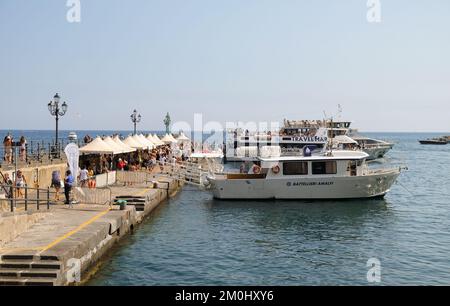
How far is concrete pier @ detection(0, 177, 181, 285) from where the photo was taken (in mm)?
12711

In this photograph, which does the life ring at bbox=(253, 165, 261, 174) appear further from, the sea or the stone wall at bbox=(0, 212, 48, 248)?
the stone wall at bbox=(0, 212, 48, 248)

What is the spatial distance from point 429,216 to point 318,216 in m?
7.01

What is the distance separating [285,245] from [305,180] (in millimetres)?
10974

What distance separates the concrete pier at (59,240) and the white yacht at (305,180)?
32.6ft

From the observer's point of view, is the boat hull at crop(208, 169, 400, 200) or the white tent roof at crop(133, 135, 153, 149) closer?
the boat hull at crop(208, 169, 400, 200)

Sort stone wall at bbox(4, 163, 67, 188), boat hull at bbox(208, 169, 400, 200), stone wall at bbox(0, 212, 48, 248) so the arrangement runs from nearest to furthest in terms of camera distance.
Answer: stone wall at bbox(0, 212, 48, 248), stone wall at bbox(4, 163, 67, 188), boat hull at bbox(208, 169, 400, 200)

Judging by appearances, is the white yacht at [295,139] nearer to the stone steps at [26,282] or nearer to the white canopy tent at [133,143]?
the white canopy tent at [133,143]

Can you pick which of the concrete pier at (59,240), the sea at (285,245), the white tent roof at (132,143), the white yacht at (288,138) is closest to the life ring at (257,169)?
the sea at (285,245)

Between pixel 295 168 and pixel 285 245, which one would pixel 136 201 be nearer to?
pixel 285 245

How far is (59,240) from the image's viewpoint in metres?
14.8

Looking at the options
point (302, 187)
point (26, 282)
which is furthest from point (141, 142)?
point (26, 282)

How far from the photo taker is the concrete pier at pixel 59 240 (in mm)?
12711

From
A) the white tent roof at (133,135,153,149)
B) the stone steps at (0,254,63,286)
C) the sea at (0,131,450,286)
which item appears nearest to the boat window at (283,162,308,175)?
the sea at (0,131,450,286)

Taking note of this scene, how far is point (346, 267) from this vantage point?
17562mm
